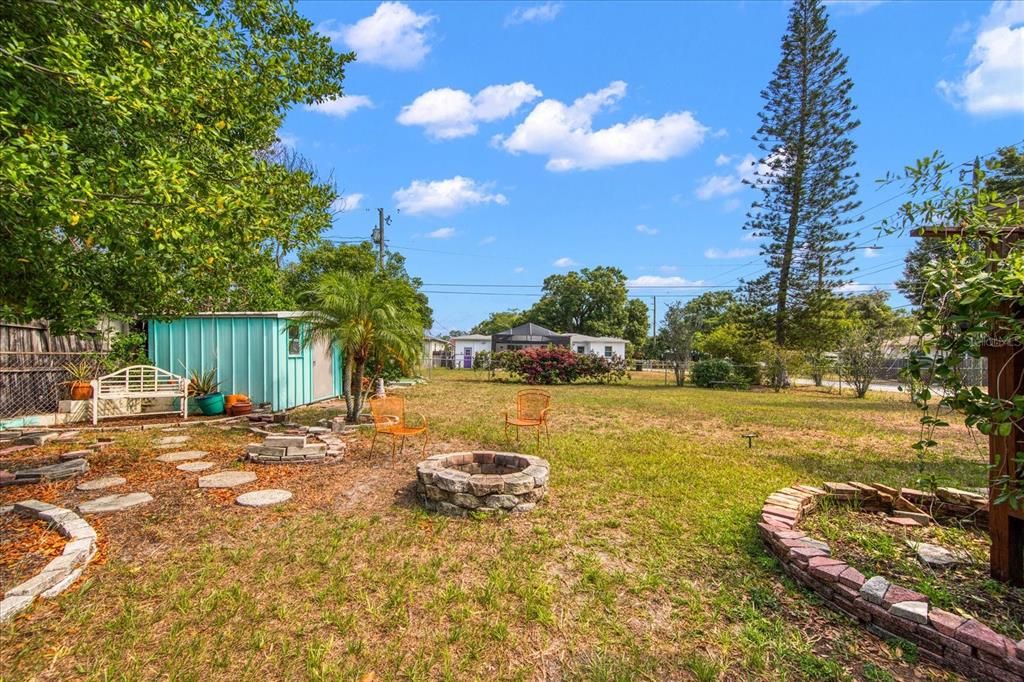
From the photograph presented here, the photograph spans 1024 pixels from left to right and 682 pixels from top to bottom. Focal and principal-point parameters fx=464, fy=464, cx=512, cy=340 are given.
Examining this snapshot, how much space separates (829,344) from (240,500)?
79.3ft

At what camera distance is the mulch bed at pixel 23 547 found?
2869 mm

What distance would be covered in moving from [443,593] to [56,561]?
2501 millimetres

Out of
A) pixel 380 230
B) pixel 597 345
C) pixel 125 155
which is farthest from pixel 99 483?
pixel 597 345

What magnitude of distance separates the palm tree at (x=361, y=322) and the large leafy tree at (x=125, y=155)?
2.93 metres

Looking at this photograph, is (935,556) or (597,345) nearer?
(935,556)

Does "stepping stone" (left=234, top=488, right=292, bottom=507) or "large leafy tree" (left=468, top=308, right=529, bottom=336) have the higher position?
"large leafy tree" (left=468, top=308, right=529, bottom=336)

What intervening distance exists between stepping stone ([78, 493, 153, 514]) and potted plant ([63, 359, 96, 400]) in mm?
5413

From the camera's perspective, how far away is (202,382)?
9648 millimetres

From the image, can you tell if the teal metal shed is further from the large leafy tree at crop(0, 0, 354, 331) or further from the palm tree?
the large leafy tree at crop(0, 0, 354, 331)

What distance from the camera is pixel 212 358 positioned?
32.4 feet

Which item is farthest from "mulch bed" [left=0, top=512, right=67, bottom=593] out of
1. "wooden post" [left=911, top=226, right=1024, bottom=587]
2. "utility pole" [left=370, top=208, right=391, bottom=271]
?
"utility pole" [left=370, top=208, right=391, bottom=271]

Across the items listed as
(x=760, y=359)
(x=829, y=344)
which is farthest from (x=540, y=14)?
(x=829, y=344)

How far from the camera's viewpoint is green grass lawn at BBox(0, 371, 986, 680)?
2191mm

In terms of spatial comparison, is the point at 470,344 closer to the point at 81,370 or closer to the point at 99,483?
the point at 81,370
